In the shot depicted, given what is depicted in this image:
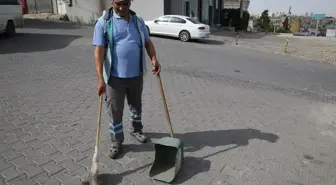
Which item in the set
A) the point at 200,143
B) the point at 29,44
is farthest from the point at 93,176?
the point at 29,44

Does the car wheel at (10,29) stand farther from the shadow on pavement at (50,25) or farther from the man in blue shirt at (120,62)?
the man in blue shirt at (120,62)

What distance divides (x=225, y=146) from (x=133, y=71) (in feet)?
5.62

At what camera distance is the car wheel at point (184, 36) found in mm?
18469

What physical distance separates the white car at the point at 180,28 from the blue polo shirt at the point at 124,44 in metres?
14.9

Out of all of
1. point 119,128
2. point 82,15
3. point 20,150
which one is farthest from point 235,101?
point 82,15

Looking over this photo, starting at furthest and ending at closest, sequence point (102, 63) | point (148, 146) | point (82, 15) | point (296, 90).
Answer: point (82, 15), point (296, 90), point (148, 146), point (102, 63)

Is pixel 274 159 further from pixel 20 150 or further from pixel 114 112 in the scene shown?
pixel 20 150

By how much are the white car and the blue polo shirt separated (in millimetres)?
14926

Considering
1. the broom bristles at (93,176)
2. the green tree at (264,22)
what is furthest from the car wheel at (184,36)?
the green tree at (264,22)

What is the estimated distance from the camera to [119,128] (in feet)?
12.7

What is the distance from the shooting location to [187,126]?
16.7 ft

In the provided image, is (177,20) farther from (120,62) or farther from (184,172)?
(184,172)

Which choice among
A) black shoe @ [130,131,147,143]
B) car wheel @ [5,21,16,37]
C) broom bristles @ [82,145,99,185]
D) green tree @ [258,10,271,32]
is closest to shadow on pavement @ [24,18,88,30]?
car wheel @ [5,21,16,37]

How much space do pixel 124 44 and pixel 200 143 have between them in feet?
5.88
